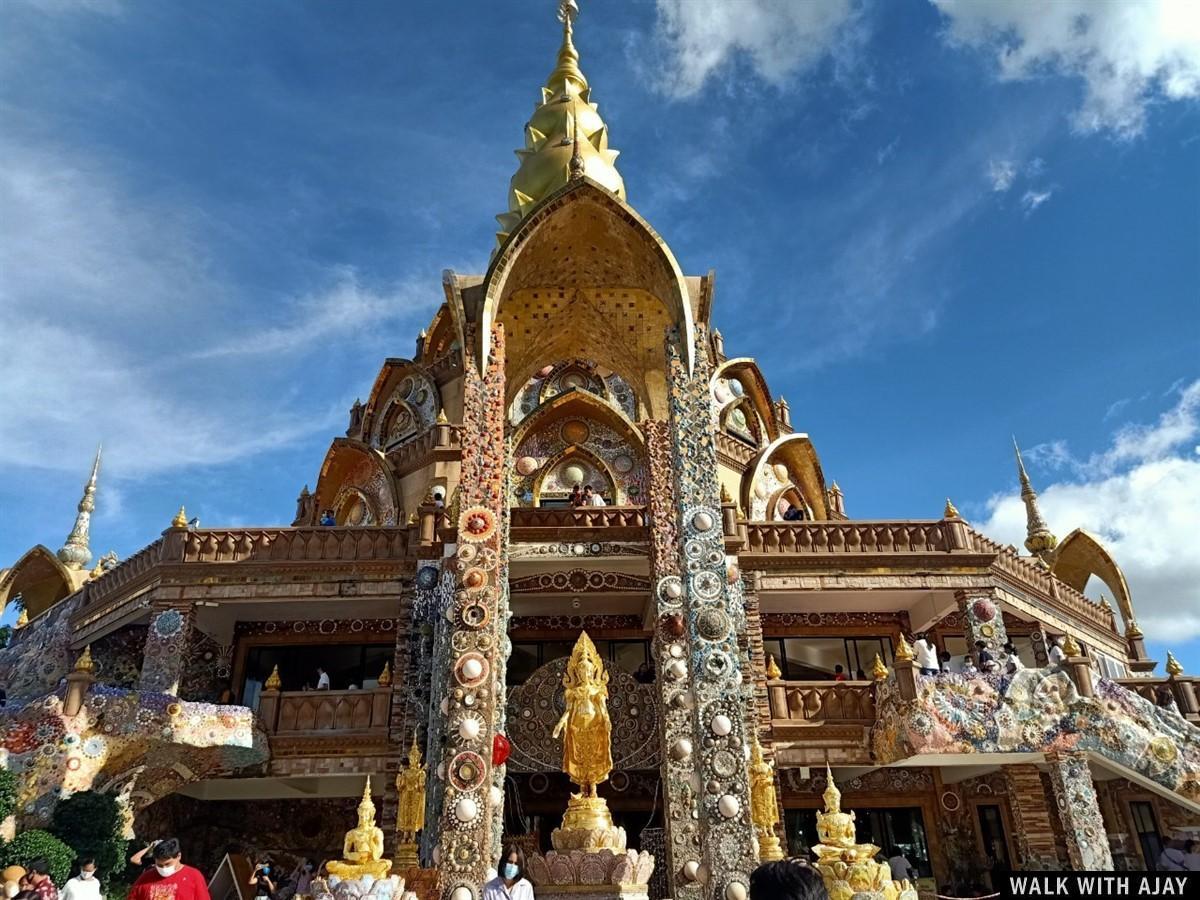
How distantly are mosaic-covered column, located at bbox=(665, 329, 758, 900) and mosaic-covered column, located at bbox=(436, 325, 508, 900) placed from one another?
2658 millimetres

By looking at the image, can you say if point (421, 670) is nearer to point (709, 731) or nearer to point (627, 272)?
point (709, 731)

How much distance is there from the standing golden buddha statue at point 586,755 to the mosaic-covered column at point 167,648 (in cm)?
893

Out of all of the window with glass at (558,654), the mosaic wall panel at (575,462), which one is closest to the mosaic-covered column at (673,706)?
the window with glass at (558,654)

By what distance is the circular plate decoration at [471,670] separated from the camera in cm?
1166

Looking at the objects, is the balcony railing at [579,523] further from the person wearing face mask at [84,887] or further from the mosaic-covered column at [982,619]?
the person wearing face mask at [84,887]

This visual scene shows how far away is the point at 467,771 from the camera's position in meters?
11.1

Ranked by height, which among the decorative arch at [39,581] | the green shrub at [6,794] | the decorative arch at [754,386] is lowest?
the green shrub at [6,794]

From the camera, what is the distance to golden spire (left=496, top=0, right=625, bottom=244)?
2408cm

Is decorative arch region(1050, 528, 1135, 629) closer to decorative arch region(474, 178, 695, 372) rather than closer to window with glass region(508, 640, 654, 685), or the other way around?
window with glass region(508, 640, 654, 685)

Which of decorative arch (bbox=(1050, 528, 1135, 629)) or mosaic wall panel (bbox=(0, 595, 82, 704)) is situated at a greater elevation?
decorative arch (bbox=(1050, 528, 1135, 629))

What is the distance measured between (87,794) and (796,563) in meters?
12.9

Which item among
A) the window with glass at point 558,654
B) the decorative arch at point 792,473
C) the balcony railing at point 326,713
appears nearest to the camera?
the balcony railing at point 326,713

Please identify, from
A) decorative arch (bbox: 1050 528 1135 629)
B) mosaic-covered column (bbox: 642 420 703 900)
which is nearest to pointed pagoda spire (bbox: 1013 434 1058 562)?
decorative arch (bbox: 1050 528 1135 629)

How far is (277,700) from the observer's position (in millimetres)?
15516
